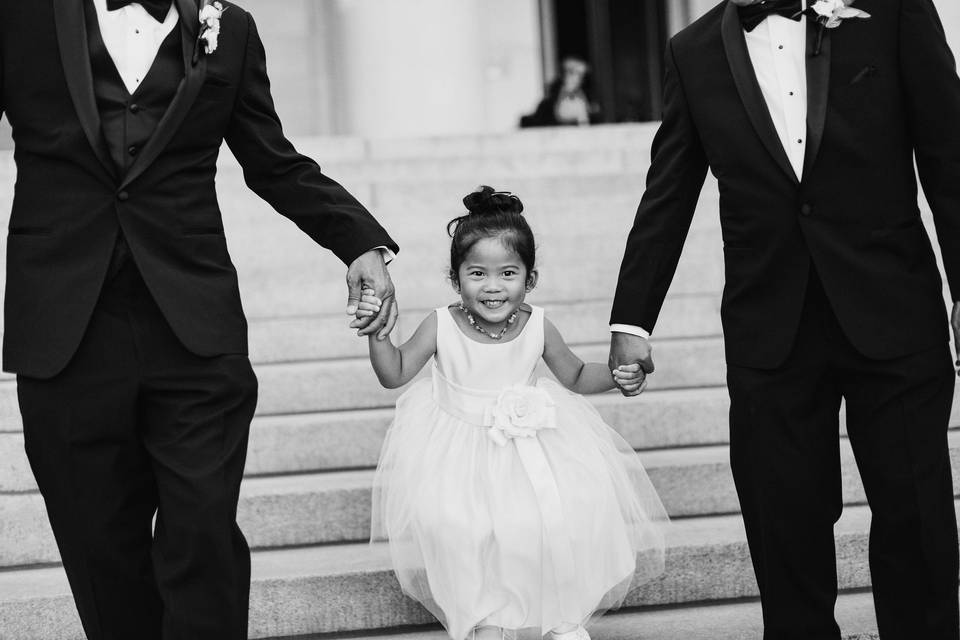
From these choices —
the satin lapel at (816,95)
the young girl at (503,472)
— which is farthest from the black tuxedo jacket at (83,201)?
the satin lapel at (816,95)

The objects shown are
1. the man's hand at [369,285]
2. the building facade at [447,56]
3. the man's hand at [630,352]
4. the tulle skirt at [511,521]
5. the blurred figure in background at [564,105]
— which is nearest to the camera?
the man's hand at [369,285]

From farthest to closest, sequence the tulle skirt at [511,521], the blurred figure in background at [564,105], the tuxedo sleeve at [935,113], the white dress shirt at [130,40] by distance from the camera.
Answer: the blurred figure in background at [564,105] → the tulle skirt at [511,521] → the tuxedo sleeve at [935,113] → the white dress shirt at [130,40]

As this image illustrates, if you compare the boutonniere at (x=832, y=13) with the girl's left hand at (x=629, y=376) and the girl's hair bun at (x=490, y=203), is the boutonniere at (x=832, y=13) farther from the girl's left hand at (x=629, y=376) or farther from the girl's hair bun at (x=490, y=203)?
the girl's hair bun at (x=490, y=203)

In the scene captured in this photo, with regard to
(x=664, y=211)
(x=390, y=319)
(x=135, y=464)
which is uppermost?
(x=664, y=211)

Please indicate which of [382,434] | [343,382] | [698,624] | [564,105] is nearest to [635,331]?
[698,624]

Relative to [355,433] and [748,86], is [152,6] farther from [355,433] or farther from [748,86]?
[355,433]

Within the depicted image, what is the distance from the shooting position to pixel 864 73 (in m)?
3.06

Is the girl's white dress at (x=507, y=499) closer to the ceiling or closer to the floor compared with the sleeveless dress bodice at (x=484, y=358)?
closer to the floor

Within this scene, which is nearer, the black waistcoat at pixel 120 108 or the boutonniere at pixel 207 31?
the black waistcoat at pixel 120 108

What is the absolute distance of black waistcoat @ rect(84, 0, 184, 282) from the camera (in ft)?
9.36

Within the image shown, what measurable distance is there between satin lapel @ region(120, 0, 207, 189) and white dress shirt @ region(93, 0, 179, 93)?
0.21 feet

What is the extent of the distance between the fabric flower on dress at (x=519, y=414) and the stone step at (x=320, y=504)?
33.9 inches

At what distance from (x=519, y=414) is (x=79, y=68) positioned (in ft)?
5.71

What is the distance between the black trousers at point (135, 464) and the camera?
285 cm
